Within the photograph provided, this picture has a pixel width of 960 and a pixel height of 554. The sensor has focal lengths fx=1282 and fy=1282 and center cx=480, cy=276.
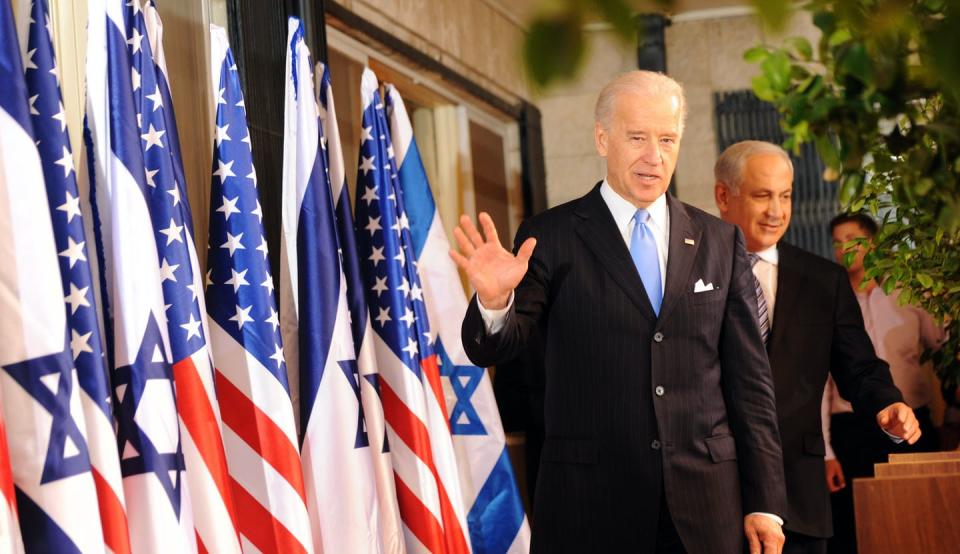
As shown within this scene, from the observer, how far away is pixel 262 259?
338cm

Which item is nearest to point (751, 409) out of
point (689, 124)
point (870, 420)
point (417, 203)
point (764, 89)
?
point (764, 89)

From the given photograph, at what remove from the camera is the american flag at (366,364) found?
3781 mm

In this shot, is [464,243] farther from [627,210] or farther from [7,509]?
[7,509]

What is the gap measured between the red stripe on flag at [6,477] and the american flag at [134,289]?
46cm

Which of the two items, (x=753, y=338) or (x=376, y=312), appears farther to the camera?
(x=376, y=312)

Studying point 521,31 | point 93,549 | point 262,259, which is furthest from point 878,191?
point 521,31

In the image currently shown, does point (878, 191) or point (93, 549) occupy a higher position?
point (878, 191)

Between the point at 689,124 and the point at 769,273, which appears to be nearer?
the point at 769,273

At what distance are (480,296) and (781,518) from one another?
0.84 m

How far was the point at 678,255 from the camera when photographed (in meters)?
2.87

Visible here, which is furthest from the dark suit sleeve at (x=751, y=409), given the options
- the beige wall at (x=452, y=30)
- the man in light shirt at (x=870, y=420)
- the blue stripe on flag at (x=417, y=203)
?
the beige wall at (x=452, y=30)

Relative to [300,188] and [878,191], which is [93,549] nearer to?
[300,188]

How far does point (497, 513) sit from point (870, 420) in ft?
5.39

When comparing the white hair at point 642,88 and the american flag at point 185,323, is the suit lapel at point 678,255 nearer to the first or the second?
the white hair at point 642,88
